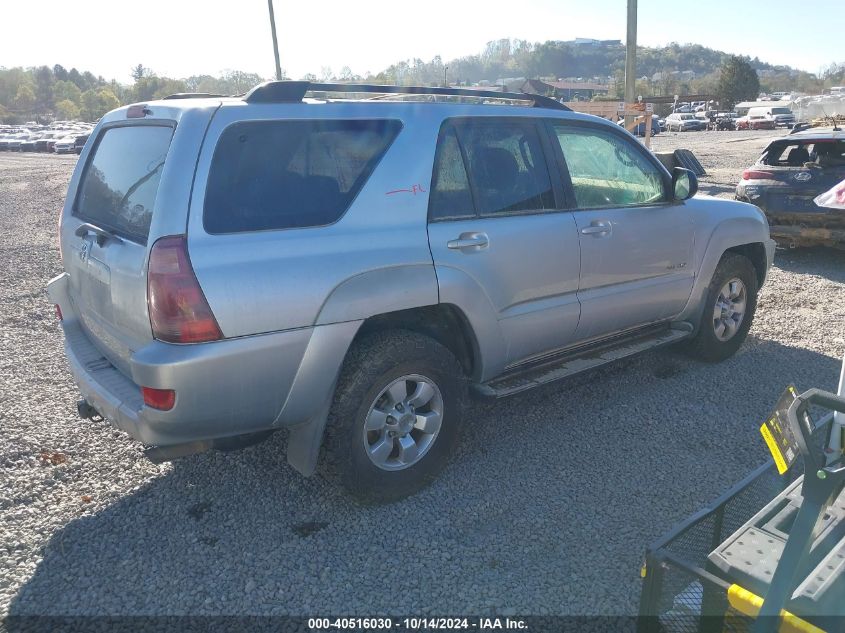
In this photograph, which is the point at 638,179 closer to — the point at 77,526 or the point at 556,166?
the point at 556,166

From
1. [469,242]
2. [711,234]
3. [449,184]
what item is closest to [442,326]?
[469,242]

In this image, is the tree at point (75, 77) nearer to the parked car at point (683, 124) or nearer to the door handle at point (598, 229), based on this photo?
the parked car at point (683, 124)

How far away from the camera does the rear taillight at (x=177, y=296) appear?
2.80m

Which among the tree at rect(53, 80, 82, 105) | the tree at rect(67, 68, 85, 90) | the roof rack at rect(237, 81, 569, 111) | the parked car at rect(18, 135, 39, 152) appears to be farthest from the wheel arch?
the tree at rect(67, 68, 85, 90)

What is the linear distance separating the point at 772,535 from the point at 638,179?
2890 millimetres

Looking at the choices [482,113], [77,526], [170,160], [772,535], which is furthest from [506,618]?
[482,113]

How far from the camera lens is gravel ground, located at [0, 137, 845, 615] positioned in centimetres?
291

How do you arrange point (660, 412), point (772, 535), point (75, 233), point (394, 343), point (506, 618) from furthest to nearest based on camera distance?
point (660, 412), point (75, 233), point (394, 343), point (506, 618), point (772, 535)

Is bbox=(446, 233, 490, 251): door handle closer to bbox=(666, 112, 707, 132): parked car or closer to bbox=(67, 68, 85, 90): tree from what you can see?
bbox=(666, 112, 707, 132): parked car

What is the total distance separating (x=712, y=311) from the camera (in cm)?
516

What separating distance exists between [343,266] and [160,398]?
953mm

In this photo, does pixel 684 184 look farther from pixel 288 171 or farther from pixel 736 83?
pixel 736 83

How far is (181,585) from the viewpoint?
295 centimetres

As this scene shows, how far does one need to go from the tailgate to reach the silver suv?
0.05ft
